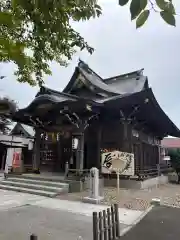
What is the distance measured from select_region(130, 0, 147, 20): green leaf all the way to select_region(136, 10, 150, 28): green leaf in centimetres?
4

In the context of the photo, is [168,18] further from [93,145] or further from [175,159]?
[175,159]

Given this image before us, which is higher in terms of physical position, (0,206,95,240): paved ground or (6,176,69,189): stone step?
(6,176,69,189): stone step

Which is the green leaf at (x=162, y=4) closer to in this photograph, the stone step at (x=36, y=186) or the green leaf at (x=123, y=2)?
the green leaf at (x=123, y=2)

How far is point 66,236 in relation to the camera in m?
5.58

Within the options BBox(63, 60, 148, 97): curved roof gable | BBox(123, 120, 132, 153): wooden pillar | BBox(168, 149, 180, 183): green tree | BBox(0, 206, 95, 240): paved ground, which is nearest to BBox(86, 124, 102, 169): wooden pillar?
BBox(123, 120, 132, 153): wooden pillar

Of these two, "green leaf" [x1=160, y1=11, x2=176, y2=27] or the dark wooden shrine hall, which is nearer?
"green leaf" [x1=160, y1=11, x2=176, y2=27]

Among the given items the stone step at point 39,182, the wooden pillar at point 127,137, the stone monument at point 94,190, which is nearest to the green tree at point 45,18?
the stone monument at point 94,190

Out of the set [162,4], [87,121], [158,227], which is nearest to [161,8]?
[162,4]

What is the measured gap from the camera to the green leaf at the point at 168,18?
1541 mm

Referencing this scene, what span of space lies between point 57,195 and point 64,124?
207 inches

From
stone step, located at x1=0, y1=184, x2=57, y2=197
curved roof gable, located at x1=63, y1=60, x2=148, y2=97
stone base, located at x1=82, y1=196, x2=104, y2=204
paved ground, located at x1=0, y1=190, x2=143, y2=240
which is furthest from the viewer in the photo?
curved roof gable, located at x1=63, y1=60, x2=148, y2=97

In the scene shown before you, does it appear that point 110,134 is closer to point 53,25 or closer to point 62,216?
point 62,216

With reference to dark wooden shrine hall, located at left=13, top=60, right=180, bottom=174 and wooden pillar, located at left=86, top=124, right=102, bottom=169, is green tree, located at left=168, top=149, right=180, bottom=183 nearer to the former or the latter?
dark wooden shrine hall, located at left=13, top=60, right=180, bottom=174

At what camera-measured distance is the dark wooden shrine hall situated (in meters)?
13.9
